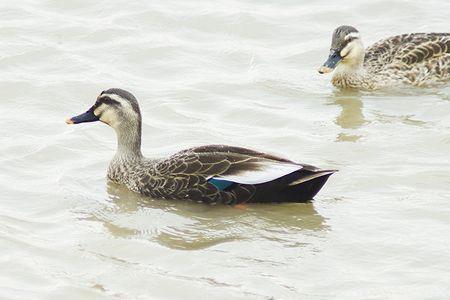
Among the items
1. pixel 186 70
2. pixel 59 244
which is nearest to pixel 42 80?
pixel 186 70

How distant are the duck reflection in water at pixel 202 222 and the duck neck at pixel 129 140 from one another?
1.81 feet

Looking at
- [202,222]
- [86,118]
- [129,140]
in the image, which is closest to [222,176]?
[202,222]

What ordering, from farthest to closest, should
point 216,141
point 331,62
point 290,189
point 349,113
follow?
point 331,62 < point 349,113 < point 216,141 < point 290,189

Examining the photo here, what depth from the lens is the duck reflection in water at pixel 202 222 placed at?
1020cm

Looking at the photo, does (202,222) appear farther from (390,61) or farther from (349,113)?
(390,61)

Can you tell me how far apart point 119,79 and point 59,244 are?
14.6 ft

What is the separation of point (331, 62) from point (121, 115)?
11.6ft

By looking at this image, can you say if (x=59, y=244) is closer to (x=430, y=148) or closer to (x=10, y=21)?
(x=430, y=148)

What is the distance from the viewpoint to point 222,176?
10875 mm

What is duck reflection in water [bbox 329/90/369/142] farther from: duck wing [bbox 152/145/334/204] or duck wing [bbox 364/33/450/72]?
duck wing [bbox 152/145/334/204]

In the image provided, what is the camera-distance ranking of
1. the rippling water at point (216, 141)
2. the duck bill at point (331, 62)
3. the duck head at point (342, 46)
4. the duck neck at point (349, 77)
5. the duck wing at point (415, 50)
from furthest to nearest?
the duck wing at point (415, 50), the duck neck at point (349, 77), the duck head at point (342, 46), the duck bill at point (331, 62), the rippling water at point (216, 141)

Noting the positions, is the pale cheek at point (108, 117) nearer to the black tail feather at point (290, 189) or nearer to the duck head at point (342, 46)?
the black tail feather at point (290, 189)

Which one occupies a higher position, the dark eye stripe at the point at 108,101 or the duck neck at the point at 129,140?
the dark eye stripe at the point at 108,101

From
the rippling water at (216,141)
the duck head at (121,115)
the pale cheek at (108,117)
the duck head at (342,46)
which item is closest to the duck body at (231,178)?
the rippling water at (216,141)
